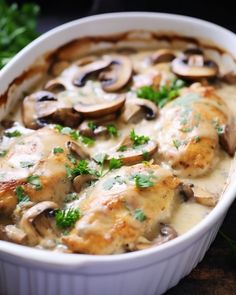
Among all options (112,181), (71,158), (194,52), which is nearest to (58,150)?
Answer: (71,158)

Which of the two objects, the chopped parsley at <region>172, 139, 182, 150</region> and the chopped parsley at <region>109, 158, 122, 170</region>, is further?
the chopped parsley at <region>172, 139, 182, 150</region>

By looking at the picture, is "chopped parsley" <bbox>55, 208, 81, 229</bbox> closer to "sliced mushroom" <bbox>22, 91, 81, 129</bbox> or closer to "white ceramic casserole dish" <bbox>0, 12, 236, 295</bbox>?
"white ceramic casserole dish" <bbox>0, 12, 236, 295</bbox>

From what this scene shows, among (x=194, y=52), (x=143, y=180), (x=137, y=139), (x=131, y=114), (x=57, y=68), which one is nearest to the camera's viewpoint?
(x=143, y=180)

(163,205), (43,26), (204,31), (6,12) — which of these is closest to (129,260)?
(163,205)

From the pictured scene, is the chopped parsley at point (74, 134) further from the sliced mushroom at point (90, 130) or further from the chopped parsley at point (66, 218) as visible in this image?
the chopped parsley at point (66, 218)

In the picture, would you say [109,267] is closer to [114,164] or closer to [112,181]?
[112,181]

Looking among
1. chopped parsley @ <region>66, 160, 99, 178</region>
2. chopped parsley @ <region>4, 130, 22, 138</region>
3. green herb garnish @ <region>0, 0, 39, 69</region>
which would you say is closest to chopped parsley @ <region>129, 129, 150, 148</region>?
chopped parsley @ <region>66, 160, 99, 178</region>

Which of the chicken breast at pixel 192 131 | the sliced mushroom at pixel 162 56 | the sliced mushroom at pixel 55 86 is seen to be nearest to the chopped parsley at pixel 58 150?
the chicken breast at pixel 192 131

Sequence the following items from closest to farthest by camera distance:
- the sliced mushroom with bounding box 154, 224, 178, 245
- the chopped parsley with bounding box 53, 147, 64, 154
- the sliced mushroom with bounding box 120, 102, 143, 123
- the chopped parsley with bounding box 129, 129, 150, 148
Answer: the sliced mushroom with bounding box 154, 224, 178, 245, the chopped parsley with bounding box 53, 147, 64, 154, the chopped parsley with bounding box 129, 129, 150, 148, the sliced mushroom with bounding box 120, 102, 143, 123
